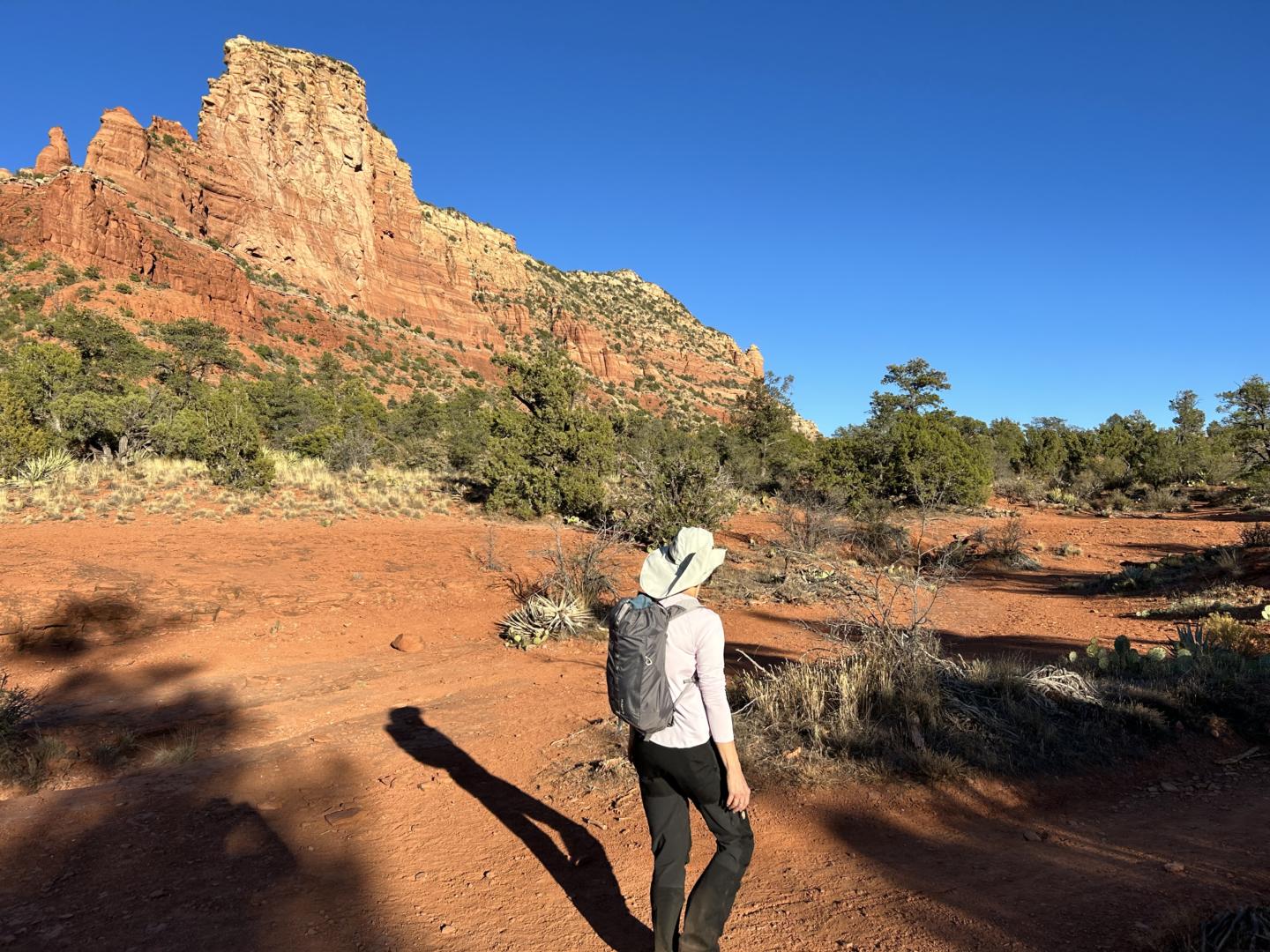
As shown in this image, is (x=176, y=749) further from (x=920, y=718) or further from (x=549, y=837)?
(x=920, y=718)

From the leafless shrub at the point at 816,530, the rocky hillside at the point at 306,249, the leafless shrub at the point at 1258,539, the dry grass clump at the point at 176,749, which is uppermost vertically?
the rocky hillside at the point at 306,249

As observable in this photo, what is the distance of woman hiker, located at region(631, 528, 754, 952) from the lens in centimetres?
234

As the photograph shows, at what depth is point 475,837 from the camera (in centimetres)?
371

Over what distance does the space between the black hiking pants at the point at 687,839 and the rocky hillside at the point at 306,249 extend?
53435 millimetres

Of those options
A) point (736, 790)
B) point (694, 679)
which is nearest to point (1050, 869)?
point (736, 790)

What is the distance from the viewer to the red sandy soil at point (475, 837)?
2.75 m

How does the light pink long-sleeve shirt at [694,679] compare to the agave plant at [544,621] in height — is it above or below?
above

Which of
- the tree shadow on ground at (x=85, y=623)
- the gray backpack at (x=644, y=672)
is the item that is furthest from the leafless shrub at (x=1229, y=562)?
the tree shadow on ground at (x=85, y=623)

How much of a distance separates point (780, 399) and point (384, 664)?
989 inches

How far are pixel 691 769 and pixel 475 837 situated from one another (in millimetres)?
2070

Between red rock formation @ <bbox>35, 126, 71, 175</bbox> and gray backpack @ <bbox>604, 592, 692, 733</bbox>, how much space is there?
69.1 meters

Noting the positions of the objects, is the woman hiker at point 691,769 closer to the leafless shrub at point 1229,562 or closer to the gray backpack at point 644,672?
the gray backpack at point 644,672

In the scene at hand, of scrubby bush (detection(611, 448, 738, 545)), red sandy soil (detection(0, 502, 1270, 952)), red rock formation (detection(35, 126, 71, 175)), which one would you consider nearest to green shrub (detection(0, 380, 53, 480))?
red sandy soil (detection(0, 502, 1270, 952))

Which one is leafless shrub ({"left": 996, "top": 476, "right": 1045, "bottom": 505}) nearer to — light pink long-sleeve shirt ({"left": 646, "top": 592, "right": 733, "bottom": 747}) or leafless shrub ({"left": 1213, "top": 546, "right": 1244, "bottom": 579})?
leafless shrub ({"left": 1213, "top": 546, "right": 1244, "bottom": 579})
